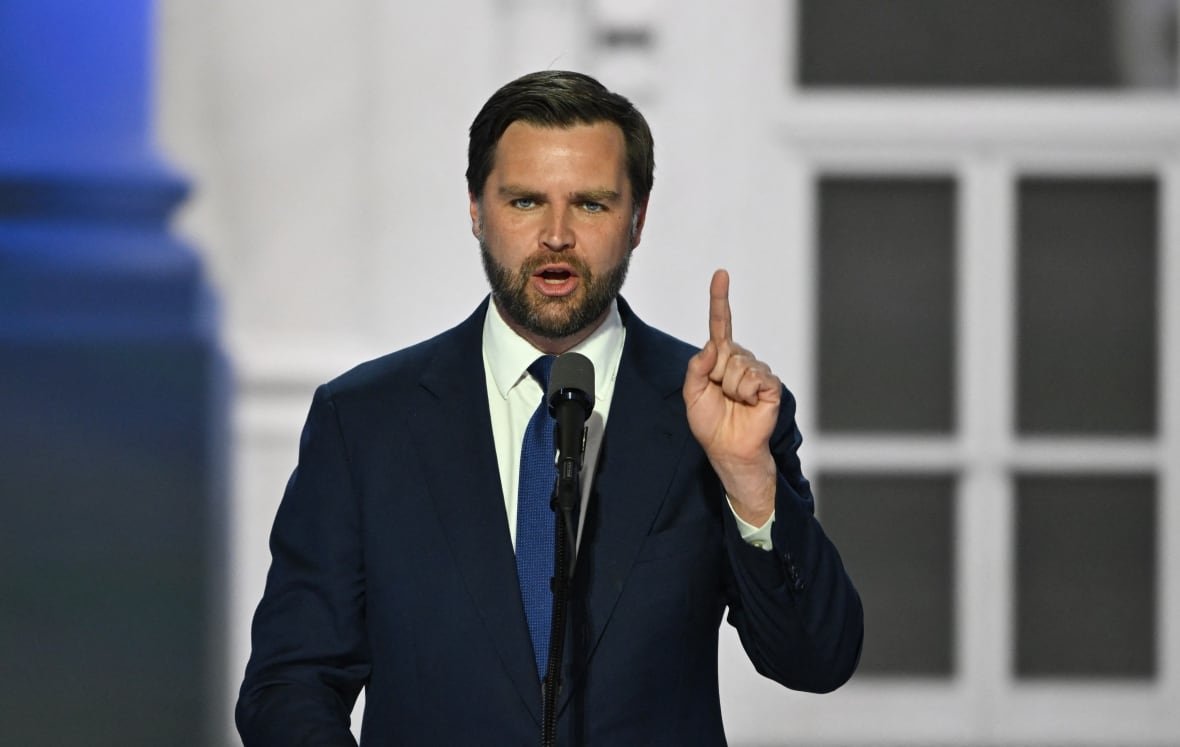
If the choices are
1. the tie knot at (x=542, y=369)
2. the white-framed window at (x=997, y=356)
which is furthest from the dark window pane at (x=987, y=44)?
the tie knot at (x=542, y=369)

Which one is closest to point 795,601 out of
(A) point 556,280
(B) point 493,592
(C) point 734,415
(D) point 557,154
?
(C) point 734,415

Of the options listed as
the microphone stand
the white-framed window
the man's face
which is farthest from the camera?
the white-framed window

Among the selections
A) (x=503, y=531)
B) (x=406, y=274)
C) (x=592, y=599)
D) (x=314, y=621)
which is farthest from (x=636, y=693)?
(x=406, y=274)

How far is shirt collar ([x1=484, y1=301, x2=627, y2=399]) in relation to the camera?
5.89 feet

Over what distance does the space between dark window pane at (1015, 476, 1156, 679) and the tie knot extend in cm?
223

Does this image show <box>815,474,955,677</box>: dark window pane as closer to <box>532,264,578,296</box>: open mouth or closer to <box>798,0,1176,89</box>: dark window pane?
<box>798,0,1176,89</box>: dark window pane

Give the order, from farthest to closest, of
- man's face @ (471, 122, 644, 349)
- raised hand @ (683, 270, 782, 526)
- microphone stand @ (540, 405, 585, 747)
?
man's face @ (471, 122, 644, 349)
raised hand @ (683, 270, 782, 526)
microphone stand @ (540, 405, 585, 747)

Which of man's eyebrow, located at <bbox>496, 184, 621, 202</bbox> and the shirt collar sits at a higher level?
man's eyebrow, located at <bbox>496, 184, 621, 202</bbox>

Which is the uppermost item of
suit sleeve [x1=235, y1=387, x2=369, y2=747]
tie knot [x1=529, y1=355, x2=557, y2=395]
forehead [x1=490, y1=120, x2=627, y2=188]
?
forehead [x1=490, y1=120, x2=627, y2=188]

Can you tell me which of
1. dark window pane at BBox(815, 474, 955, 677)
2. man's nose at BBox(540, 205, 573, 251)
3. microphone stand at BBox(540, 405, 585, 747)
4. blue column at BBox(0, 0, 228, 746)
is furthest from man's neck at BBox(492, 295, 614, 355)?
dark window pane at BBox(815, 474, 955, 677)

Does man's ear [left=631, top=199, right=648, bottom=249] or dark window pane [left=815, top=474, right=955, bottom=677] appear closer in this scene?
man's ear [left=631, top=199, right=648, bottom=249]

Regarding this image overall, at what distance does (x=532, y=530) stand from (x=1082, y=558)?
7.74ft

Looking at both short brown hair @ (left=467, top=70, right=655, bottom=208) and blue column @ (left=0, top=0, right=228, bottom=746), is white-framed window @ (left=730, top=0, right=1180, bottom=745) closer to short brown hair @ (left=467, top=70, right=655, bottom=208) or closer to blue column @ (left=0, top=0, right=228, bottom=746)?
blue column @ (left=0, top=0, right=228, bottom=746)

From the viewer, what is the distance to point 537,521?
173 cm
